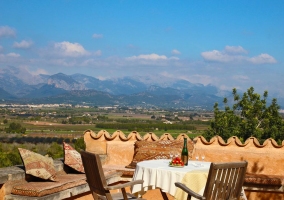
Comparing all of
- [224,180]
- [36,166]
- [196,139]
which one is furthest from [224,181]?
[196,139]

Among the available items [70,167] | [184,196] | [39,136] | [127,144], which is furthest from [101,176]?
[39,136]

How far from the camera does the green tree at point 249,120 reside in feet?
81.0

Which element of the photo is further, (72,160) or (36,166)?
(72,160)

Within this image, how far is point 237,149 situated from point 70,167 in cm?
261

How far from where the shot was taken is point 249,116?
25672 millimetres

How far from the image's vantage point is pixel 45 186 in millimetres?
5156

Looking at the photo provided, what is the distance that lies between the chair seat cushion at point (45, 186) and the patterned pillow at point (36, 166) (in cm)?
9

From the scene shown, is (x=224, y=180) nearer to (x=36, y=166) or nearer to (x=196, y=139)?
(x=36, y=166)

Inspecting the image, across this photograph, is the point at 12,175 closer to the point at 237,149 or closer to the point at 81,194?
the point at 81,194

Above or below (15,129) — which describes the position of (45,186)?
above

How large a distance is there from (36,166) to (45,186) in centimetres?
41

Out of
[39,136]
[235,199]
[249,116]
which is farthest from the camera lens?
[39,136]

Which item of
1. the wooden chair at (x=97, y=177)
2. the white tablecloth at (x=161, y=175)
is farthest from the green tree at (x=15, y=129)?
the wooden chair at (x=97, y=177)

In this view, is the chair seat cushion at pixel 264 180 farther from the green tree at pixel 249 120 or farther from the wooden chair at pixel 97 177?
the green tree at pixel 249 120
